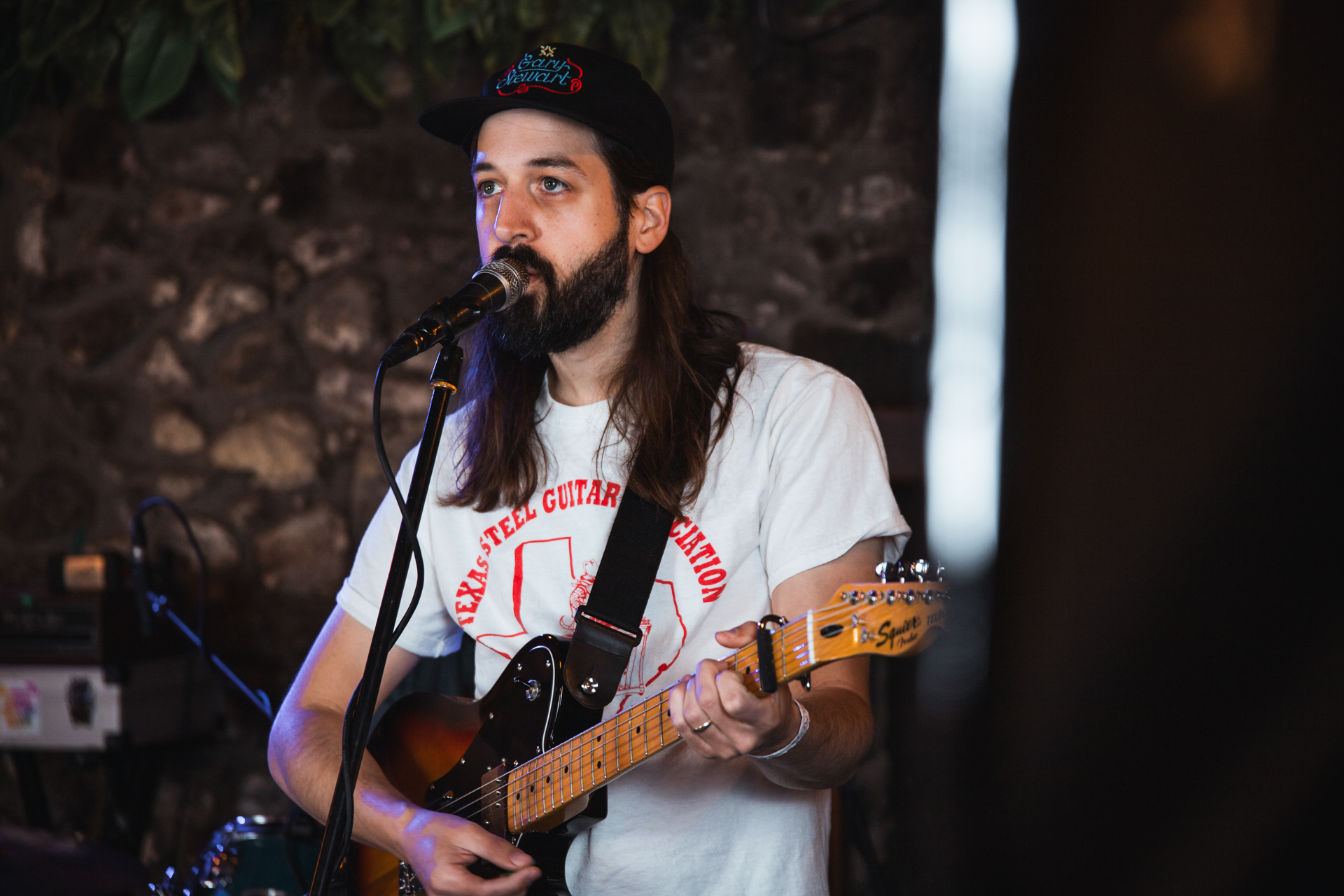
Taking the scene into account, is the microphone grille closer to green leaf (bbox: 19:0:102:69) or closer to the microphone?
the microphone

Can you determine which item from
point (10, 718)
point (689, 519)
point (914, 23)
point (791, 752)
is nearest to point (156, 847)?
point (10, 718)

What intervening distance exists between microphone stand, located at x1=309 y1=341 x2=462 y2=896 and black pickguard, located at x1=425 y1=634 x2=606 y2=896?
0.33m

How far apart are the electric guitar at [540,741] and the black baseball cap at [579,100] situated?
78 cm

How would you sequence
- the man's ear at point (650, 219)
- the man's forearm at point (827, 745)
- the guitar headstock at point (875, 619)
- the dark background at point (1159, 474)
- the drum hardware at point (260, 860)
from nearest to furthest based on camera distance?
the dark background at point (1159, 474), the guitar headstock at point (875, 619), the man's forearm at point (827, 745), the man's ear at point (650, 219), the drum hardware at point (260, 860)

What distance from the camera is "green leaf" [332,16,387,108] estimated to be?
2.98 m

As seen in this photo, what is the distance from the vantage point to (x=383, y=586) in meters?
1.72

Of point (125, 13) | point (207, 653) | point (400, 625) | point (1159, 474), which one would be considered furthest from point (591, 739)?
point (125, 13)

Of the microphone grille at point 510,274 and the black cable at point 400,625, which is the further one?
the microphone grille at point 510,274

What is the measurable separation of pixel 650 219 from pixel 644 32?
129cm

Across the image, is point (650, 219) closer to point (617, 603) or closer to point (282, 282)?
point (617, 603)

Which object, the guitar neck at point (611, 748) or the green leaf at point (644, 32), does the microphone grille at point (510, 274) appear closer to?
the guitar neck at point (611, 748)

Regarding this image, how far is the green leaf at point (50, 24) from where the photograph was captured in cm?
302

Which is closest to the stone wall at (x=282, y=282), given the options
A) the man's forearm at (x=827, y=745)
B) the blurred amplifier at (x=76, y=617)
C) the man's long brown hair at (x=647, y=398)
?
the blurred amplifier at (x=76, y=617)

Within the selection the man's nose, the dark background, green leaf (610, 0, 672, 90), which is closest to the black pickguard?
the man's nose
